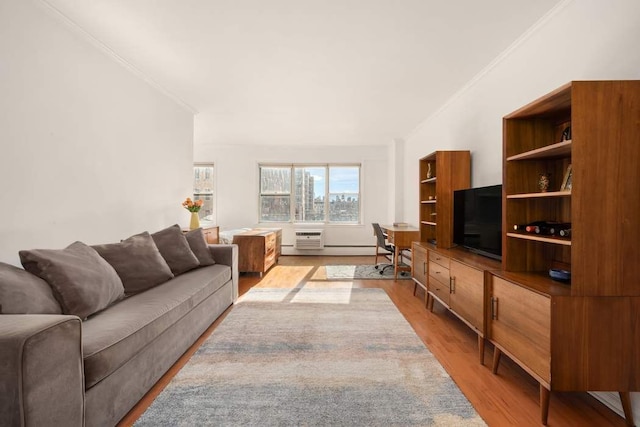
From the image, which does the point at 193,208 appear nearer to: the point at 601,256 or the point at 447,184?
the point at 447,184

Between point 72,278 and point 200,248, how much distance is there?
5.57 feet

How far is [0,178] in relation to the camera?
2084 mm

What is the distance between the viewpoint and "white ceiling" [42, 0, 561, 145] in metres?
2.40

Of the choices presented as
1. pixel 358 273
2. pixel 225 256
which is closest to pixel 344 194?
pixel 358 273

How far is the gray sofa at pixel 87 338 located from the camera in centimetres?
112

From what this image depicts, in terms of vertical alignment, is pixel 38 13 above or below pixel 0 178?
above

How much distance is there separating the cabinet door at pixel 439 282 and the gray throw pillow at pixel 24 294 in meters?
2.92

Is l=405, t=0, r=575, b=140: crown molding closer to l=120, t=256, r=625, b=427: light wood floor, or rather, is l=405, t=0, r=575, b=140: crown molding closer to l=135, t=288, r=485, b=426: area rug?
l=120, t=256, r=625, b=427: light wood floor

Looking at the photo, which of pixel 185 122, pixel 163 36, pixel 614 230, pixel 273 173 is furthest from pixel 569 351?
pixel 273 173

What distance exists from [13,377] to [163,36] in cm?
277

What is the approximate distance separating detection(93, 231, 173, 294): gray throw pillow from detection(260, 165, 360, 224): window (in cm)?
496

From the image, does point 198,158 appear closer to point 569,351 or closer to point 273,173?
point 273,173

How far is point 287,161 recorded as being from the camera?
7.65m

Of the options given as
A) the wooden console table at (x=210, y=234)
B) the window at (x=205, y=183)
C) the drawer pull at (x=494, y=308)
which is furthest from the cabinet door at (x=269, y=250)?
the drawer pull at (x=494, y=308)
